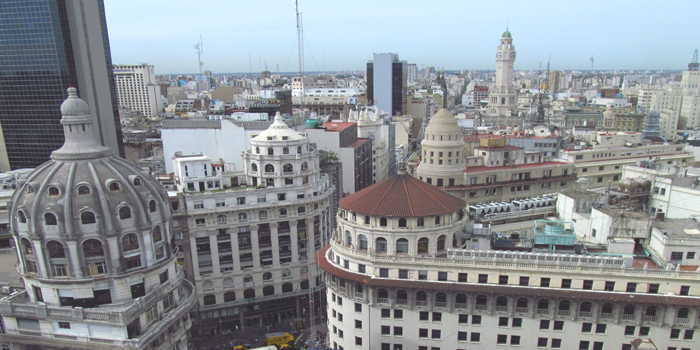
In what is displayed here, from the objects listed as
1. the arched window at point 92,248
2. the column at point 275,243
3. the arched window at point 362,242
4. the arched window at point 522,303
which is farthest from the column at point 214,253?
the arched window at point 522,303

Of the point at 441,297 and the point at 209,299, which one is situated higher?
the point at 441,297

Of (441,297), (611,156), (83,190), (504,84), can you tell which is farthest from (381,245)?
(504,84)

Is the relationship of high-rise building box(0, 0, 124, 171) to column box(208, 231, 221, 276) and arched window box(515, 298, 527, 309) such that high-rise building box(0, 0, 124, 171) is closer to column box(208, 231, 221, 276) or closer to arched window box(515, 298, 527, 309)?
column box(208, 231, 221, 276)

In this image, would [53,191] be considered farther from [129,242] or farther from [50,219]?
[129,242]

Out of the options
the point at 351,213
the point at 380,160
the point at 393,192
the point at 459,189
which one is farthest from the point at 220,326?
the point at 380,160

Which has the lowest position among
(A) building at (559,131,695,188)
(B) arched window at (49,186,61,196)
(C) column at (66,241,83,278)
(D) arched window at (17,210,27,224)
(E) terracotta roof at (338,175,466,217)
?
(A) building at (559,131,695,188)

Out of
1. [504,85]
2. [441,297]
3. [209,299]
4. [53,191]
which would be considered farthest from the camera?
[504,85]

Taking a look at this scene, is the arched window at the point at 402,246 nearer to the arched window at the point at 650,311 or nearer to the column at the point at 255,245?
the arched window at the point at 650,311

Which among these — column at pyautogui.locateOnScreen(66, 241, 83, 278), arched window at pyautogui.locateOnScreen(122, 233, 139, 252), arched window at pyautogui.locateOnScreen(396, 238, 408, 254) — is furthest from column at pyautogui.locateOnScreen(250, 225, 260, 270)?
column at pyautogui.locateOnScreen(66, 241, 83, 278)
